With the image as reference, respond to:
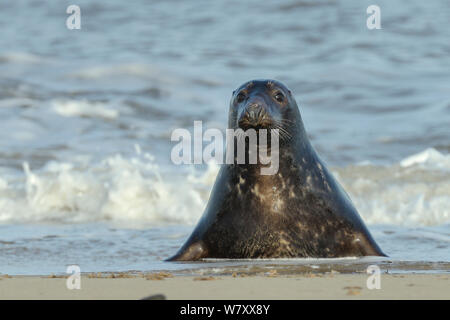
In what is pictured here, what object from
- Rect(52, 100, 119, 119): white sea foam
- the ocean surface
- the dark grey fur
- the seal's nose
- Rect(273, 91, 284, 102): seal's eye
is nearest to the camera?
the seal's nose

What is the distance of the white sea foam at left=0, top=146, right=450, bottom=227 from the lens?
28.8ft

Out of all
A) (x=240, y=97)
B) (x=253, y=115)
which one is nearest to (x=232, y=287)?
(x=253, y=115)

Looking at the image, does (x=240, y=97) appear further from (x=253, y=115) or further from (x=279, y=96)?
(x=253, y=115)

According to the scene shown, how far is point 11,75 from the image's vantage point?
17.1m

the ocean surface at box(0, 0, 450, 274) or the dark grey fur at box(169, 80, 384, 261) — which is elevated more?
the ocean surface at box(0, 0, 450, 274)

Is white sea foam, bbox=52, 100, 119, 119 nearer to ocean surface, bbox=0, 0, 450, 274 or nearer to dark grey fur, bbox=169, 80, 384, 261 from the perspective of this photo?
ocean surface, bbox=0, 0, 450, 274

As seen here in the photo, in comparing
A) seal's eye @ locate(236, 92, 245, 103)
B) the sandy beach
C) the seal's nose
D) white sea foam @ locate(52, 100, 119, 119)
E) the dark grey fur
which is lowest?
the sandy beach

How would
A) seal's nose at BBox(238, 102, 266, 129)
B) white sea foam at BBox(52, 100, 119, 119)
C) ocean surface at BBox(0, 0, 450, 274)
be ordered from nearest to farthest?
seal's nose at BBox(238, 102, 266, 129), ocean surface at BBox(0, 0, 450, 274), white sea foam at BBox(52, 100, 119, 119)

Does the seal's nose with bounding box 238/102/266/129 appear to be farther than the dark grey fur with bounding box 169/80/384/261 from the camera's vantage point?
No

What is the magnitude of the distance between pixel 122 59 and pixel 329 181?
13.1 m

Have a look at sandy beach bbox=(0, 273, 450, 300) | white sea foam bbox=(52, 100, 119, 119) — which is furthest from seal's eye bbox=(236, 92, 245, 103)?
white sea foam bbox=(52, 100, 119, 119)

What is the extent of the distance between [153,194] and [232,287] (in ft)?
18.1

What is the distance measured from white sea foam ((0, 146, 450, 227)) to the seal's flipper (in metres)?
2.77

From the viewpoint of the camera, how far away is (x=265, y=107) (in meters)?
5.44
